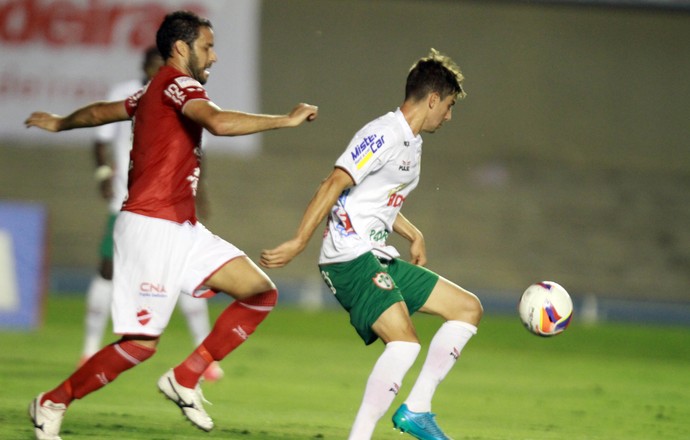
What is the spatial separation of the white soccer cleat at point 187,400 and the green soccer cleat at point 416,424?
88cm

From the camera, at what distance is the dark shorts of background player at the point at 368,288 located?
582 cm

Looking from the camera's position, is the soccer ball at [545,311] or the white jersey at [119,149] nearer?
the soccer ball at [545,311]

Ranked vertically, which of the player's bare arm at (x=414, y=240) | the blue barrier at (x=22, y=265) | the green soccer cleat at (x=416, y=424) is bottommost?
the blue barrier at (x=22, y=265)

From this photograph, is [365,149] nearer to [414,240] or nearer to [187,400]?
[414,240]

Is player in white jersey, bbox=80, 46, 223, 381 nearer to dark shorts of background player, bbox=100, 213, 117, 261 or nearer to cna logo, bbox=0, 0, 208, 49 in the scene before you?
dark shorts of background player, bbox=100, 213, 117, 261

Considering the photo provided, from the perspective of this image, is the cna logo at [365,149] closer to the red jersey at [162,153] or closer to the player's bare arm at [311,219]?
the player's bare arm at [311,219]

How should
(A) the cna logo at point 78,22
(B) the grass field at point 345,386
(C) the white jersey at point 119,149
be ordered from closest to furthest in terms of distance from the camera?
(B) the grass field at point 345,386, (C) the white jersey at point 119,149, (A) the cna logo at point 78,22

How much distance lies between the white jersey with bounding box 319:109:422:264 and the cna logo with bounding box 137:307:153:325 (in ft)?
2.94

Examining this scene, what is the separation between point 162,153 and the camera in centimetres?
571

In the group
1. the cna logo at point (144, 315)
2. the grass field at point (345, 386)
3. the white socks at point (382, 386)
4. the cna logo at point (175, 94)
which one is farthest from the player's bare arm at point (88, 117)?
the white socks at point (382, 386)

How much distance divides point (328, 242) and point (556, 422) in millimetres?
2342

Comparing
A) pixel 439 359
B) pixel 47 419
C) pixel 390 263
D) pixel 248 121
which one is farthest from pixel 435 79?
pixel 47 419

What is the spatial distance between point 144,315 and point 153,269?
0.21 meters

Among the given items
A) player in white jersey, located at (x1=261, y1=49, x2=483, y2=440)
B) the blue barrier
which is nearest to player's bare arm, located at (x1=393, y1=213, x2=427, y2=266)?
player in white jersey, located at (x1=261, y1=49, x2=483, y2=440)
